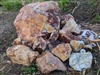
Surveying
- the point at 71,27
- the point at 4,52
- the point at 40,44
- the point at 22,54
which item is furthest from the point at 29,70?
the point at 71,27

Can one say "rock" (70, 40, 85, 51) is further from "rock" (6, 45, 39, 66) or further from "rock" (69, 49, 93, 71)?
"rock" (6, 45, 39, 66)

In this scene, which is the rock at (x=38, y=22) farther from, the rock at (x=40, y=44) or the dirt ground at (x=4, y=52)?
the dirt ground at (x=4, y=52)

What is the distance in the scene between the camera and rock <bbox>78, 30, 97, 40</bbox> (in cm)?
296

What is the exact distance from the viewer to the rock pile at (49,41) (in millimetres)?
2648

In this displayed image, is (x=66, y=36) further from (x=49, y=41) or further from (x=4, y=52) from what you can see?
(x=4, y=52)

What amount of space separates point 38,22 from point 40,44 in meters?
0.26

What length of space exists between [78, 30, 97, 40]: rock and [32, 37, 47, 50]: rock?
1.49 feet

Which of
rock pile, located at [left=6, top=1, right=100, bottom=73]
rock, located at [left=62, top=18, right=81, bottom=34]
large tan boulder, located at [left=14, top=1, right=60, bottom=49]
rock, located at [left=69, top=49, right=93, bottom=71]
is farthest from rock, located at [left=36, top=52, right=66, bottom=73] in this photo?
rock, located at [left=62, top=18, right=81, bottom=34]

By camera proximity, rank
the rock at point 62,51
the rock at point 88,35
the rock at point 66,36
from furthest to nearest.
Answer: the rock at point 88,35 → the rock at point 66,36 → the rock at point 62,51

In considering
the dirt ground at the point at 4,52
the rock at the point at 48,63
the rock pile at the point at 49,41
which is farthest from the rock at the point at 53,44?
the dirt ground at the point at 4,52

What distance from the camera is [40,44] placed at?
2750 millimetres

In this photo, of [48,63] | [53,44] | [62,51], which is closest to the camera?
[48,63]

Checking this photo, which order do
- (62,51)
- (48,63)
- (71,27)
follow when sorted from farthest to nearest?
1. (71,27)
2. (62,51)
3. (48,63)

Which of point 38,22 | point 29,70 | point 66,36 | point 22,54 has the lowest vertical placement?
point 29,70
